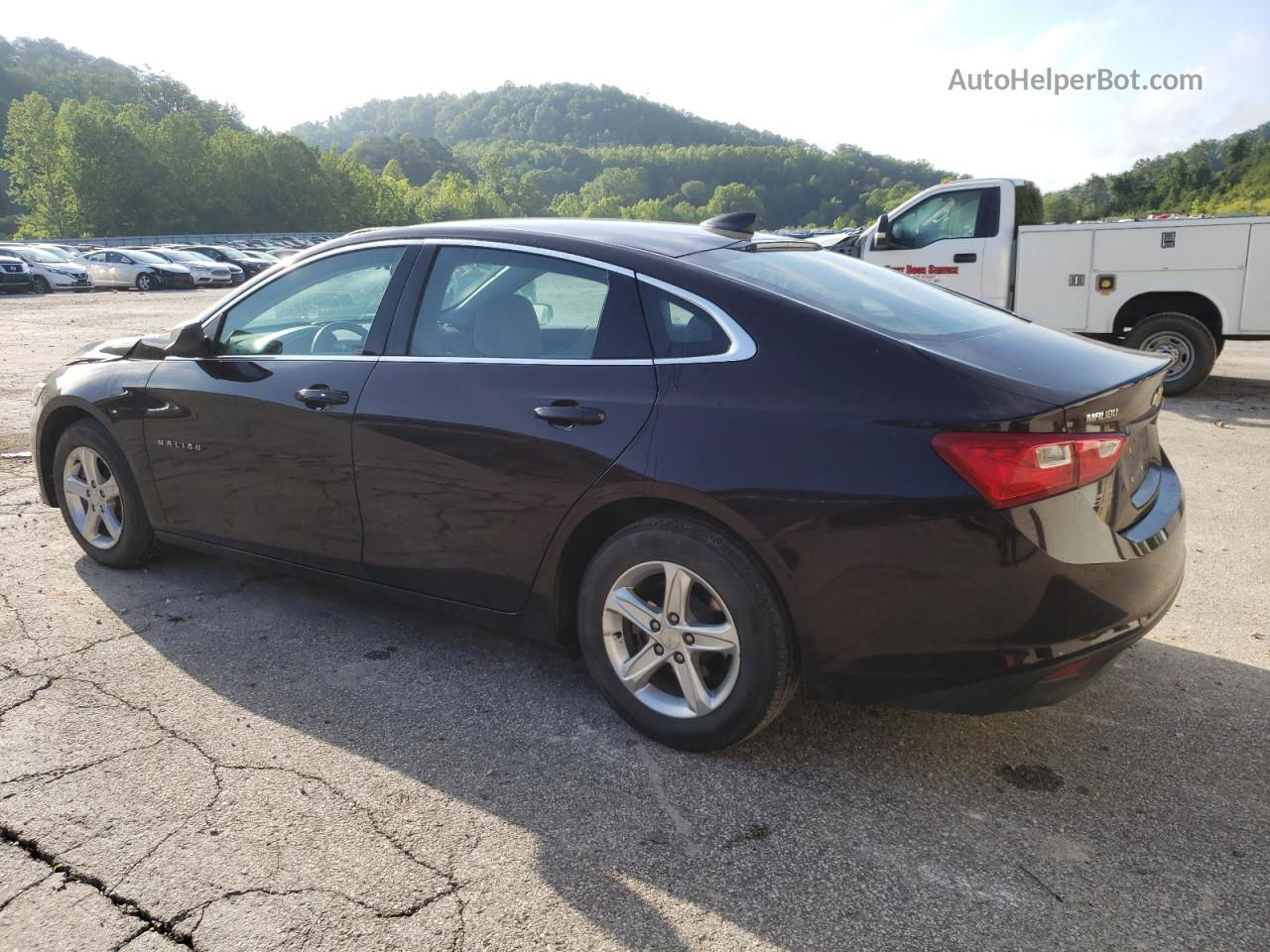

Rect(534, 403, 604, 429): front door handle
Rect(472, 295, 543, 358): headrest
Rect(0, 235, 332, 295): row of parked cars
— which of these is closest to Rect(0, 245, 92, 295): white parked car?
Rect(0, 235, 332, 295): row of parked cars

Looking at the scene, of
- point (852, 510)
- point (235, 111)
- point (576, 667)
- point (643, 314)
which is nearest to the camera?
point (852, 510)

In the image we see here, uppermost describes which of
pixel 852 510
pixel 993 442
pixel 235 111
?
pixel 235 111

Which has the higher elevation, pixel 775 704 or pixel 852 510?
pixel 852 510

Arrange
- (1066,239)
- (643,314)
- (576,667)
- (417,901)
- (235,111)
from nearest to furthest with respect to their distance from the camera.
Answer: (417,901)
(643,314)
(576,667)
(1066,239)
(235,111)

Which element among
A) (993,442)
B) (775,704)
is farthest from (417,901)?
(993,442)

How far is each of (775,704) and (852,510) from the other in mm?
626

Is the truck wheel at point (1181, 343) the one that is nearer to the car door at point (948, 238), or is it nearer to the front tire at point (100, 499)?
the car door at point (948, 238)

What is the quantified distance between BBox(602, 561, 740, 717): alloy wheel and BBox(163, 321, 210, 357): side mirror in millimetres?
2194

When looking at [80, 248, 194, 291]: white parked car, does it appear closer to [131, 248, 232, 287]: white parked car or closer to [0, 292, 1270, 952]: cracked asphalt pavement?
[131, 248, 232, 287]: white parked car

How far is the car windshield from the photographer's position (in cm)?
3169

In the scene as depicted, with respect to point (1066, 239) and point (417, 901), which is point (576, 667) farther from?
point (1066, 239)

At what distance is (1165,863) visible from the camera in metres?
2.46

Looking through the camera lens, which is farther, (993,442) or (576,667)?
(576,667)

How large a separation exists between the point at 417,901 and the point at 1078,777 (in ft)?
6.10
